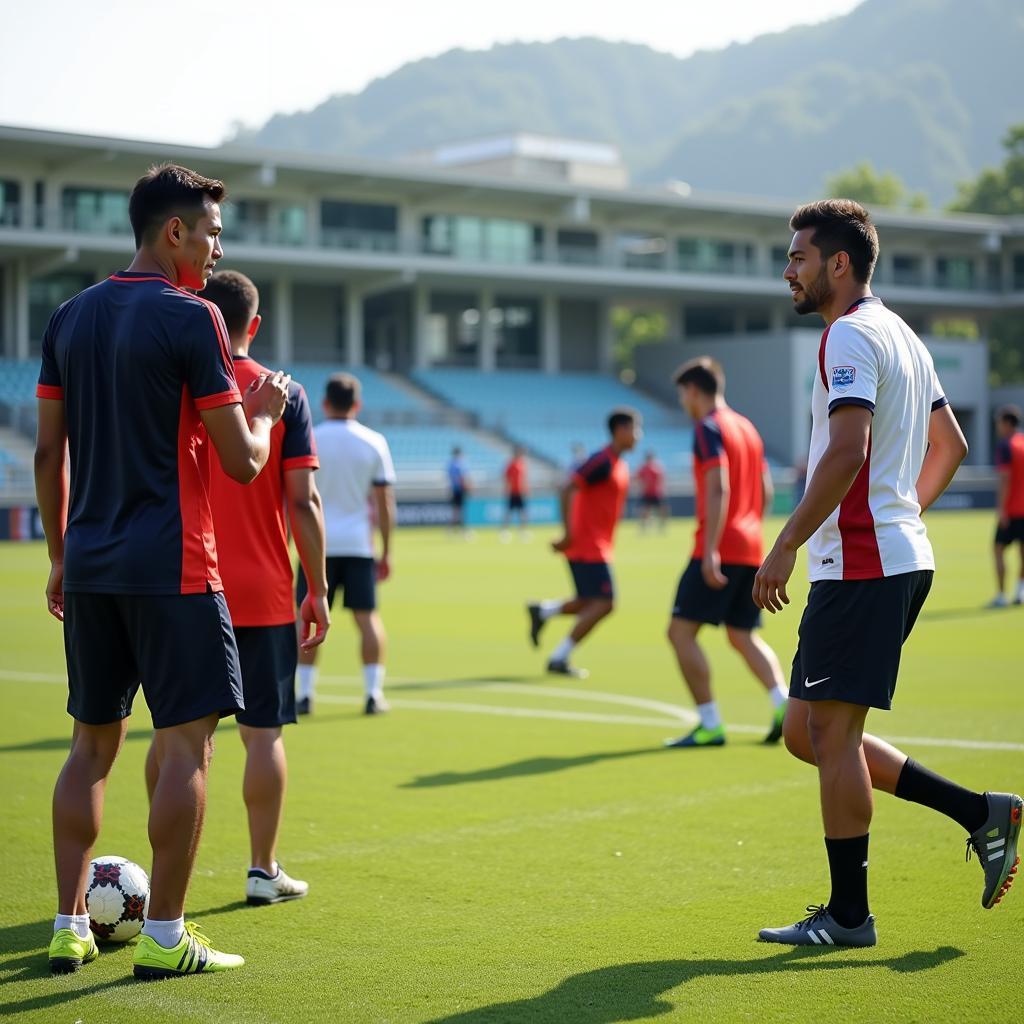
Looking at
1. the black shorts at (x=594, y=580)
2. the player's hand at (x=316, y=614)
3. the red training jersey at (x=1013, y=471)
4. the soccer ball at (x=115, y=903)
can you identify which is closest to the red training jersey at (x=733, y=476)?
the black shorts at (x=594, y=580)

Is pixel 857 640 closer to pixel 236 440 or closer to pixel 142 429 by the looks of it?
pixel 236 440

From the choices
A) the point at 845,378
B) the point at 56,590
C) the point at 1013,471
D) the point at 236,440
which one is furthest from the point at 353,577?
→ the point at 1013,471

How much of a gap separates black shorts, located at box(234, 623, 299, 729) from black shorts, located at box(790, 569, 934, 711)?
2083 mm

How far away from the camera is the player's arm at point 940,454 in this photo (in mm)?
5293

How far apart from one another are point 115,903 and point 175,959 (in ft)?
1.91

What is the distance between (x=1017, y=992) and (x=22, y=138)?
43.9m

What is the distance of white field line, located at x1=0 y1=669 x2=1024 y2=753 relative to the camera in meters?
8.73

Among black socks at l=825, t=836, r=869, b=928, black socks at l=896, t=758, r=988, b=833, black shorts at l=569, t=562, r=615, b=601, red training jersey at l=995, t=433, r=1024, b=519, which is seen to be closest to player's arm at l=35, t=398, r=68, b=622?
black socks at l=825, t=836, r=869, b=928

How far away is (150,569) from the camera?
4441 millimetres

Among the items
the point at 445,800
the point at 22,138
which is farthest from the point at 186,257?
the point at 22,138

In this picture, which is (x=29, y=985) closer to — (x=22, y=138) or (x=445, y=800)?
(x=445, y=800)

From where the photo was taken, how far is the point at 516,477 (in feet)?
119

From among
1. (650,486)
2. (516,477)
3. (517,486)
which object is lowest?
(650,486)

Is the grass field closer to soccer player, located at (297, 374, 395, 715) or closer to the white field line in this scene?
the white field line
